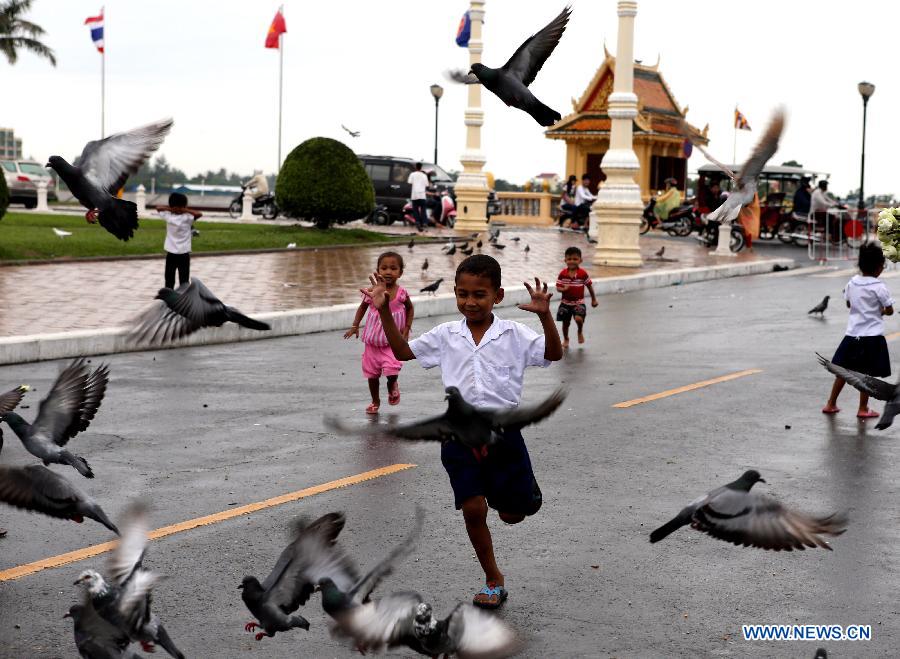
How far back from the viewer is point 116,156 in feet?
23.5

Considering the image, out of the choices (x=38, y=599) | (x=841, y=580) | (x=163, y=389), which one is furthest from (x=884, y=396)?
(x=163, y=389)

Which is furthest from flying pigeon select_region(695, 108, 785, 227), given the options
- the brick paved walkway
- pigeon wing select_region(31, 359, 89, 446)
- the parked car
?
the parked car

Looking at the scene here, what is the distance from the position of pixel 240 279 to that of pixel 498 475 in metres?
14.0

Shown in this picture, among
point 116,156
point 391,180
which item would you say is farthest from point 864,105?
point 116,156

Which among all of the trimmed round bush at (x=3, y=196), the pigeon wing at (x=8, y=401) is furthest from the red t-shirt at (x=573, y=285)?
the trimmed round bush at (x=3, y=196)

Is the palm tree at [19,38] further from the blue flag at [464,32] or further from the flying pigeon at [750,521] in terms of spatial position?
the flying pigeon at [750,521]

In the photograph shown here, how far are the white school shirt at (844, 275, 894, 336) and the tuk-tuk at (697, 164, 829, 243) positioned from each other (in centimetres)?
2455

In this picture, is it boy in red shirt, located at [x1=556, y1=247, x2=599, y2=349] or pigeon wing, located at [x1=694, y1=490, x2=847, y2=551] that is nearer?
pigeon wing, located at [x1=694, y1=490, x2=847, y2=551]

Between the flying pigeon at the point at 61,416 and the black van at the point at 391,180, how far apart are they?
1234 inches

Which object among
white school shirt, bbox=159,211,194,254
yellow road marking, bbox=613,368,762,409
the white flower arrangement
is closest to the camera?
the white flower arrangement

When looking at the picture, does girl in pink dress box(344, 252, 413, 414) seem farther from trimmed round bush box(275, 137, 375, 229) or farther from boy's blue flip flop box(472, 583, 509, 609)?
trimmed round bush box(275, 137, 375, 229)

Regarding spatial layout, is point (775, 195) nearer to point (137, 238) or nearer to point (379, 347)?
point (137, 238)

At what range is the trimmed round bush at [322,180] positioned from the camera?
27797mm

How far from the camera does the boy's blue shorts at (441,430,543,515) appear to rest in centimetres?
502
